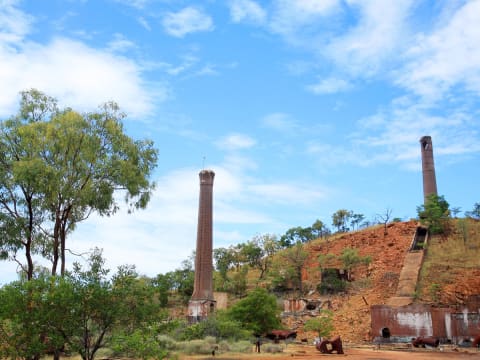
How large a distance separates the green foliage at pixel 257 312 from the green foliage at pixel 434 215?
2466 cm

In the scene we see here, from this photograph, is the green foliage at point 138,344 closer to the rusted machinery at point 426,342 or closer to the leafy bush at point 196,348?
the leafy bush at point 196,348

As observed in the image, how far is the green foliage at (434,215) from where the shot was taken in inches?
1870

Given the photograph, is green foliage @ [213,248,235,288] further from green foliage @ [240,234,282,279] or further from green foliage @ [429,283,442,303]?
green foliage @ [429,283,442,303]

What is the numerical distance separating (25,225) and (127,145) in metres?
4.65

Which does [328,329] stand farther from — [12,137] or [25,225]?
[12,137]

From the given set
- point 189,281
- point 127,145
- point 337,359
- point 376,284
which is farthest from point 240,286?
point 127,145

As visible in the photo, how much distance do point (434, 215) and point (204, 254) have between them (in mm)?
24003

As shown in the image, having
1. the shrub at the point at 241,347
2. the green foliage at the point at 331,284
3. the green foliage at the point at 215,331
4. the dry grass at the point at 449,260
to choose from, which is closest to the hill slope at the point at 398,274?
the dry grass at the point at 449,260

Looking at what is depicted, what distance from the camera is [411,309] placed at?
29922mm

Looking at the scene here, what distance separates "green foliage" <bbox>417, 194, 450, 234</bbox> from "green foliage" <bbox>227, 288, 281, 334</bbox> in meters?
24.7

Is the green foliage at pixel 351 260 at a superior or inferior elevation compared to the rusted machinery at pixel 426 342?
superior

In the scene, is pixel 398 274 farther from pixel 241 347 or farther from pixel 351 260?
pixel 241 347

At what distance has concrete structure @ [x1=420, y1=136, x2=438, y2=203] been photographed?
50.6 m

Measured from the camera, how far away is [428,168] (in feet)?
166
